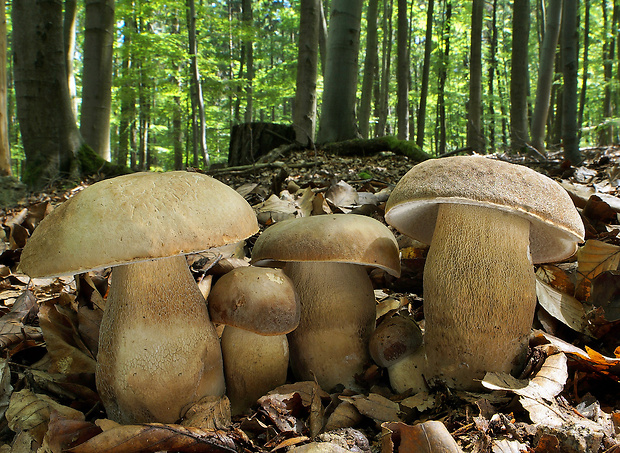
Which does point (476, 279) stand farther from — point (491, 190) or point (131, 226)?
point (131, 226)

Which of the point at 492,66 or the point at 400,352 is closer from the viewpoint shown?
the point at 400,352

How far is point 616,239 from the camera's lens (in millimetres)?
2436

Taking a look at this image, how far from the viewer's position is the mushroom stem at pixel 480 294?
1.77 meters

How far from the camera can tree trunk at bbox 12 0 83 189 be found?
6.24 m

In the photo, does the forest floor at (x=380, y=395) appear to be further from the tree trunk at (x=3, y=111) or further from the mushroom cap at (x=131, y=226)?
the tree trunk at (x=3, y=111)

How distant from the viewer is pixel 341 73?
24.7 ft

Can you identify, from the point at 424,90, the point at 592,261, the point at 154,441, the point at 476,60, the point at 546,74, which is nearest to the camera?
the point at 154,441

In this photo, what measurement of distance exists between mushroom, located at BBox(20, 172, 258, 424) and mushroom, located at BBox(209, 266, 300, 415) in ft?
0.30

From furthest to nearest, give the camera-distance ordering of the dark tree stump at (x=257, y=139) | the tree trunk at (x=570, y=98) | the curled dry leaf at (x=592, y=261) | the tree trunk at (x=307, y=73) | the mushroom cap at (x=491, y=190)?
the tree trunk at (x=307, y=73) → the dark tree stump at (x=257, y=139) → the tree trunk at (x=570, y=98) → the curled dry leaf at (x=592, y=261) → the mushroom cap at (x=491, y=190)

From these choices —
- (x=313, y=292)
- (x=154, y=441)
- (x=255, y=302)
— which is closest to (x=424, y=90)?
(x=313, y=292)

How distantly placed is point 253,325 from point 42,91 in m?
6.54

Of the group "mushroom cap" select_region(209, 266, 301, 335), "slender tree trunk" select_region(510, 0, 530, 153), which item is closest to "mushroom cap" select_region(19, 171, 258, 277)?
"mushroom cap" select_region(209, 266, 301, 335)

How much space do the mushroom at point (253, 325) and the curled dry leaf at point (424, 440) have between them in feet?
2.00

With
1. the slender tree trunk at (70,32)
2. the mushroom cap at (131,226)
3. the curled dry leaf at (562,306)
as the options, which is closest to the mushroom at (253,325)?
the mushroom cap at (131,226)
